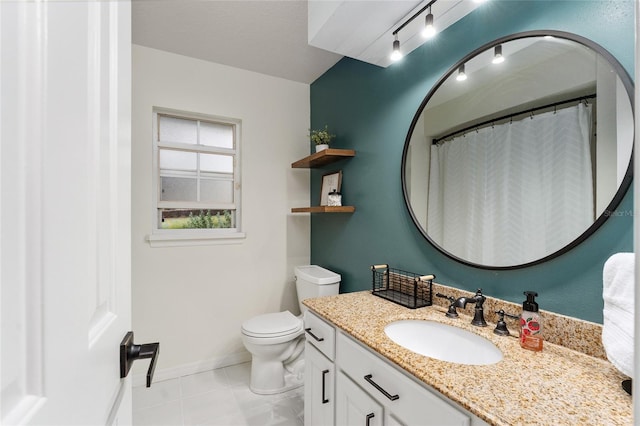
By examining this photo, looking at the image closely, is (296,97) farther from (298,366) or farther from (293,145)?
(298,366)

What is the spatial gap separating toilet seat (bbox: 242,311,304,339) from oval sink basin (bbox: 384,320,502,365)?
989 mm

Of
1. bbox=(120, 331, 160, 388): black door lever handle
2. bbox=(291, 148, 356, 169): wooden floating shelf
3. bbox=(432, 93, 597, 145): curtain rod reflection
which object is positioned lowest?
bbox=(120, 331, 160, 388): black door lever handle

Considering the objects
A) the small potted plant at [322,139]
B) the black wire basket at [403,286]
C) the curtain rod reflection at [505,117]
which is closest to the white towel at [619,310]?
the curtain rod reflection at [505,117]

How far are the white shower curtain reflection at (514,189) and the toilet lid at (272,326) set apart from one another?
1177mm

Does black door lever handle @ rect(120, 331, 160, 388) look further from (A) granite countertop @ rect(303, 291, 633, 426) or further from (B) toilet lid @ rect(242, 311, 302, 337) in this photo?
(B) toilet lid @ rect(242, 311, 302, 337)

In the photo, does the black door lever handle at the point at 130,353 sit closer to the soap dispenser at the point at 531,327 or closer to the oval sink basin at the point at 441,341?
the oval sink basin at the point at 441,341

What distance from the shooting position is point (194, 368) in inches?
92.4

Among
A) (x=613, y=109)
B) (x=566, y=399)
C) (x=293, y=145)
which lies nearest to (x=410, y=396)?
(x=566, y=399)

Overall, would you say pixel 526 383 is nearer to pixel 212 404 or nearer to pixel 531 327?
pixel 531 327

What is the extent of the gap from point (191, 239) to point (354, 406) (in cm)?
176

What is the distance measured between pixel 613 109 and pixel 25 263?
58.0 inches

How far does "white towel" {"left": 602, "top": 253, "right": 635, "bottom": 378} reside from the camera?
0.76 meters
